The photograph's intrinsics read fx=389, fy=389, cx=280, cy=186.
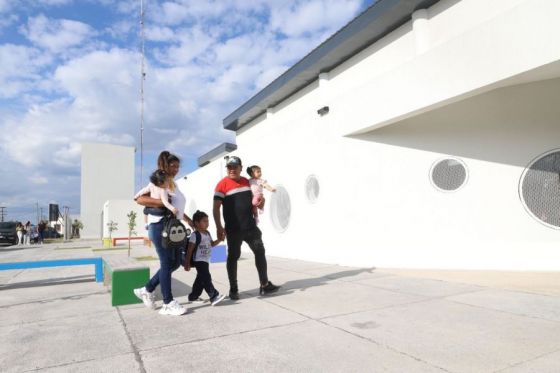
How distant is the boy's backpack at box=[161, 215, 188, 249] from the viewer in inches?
163

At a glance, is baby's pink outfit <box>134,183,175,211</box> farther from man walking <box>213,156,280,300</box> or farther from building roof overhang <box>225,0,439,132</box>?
building roof overhang <box>225,0,439,132</box>

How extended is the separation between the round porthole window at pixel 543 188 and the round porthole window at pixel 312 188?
4.49m

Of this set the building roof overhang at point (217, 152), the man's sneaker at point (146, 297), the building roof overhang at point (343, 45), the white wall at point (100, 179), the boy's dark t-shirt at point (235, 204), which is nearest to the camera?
the man's sneaker at point (146, 297)

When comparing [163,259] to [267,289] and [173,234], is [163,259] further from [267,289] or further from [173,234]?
[267,289]

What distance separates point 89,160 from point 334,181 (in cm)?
4065

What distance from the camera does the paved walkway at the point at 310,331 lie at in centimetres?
280

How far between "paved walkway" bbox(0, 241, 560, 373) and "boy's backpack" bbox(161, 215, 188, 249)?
79cm

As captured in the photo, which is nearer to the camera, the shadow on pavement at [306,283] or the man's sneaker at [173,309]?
the man's sneaker at [173,309]

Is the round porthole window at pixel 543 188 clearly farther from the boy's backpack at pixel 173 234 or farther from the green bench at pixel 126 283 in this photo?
the green bench at pixel 126 283

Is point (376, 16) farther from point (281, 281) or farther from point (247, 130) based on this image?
point (247, 130)

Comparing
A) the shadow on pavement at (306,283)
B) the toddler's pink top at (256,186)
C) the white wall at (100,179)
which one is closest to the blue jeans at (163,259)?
the shadow on pavement at (306,283)

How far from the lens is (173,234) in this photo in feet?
13.6

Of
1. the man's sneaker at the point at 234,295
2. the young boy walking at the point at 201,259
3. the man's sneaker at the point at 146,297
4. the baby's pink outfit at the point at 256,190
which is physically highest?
the baby's pink outfit at the point at 256,190

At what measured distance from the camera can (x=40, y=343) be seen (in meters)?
3.46
